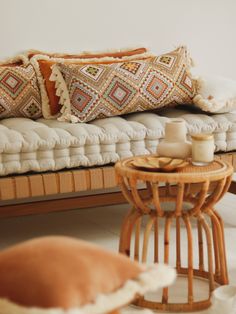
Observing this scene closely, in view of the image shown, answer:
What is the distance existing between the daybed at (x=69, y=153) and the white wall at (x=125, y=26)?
0.76 m

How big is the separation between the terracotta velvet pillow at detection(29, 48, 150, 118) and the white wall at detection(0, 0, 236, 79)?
12cm

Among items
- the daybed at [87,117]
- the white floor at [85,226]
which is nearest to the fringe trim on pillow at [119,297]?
the white floor at [85,226]

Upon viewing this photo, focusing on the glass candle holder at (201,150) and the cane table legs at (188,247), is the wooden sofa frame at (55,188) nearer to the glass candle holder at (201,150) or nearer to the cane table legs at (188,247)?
the cane table legs at (188,247)

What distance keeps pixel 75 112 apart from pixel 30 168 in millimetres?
455

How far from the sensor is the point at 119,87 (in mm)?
3449

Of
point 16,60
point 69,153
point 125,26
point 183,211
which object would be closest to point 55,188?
point 69,153

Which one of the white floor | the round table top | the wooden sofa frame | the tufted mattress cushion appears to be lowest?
the white floor

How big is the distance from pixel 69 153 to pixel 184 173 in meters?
0.89

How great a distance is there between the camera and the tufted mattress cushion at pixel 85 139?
308 cm

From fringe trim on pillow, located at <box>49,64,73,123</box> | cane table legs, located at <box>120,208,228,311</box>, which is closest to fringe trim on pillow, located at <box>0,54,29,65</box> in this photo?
fringe trim on pillow, located at <box>49,64,73,123</box>

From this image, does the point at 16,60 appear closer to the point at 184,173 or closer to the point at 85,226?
the point at 85,226

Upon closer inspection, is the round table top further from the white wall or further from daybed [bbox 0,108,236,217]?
the white wall

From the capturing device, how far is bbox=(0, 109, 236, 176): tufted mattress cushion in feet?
10.1

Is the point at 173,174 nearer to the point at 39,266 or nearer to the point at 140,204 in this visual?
the point at 140,204
